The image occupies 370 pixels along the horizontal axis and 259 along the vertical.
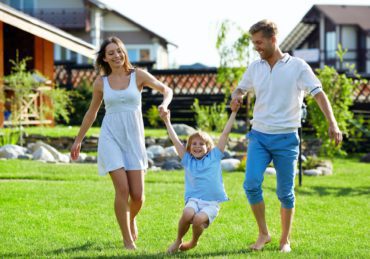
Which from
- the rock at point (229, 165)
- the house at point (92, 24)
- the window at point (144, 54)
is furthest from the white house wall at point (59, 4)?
the rock at point (229, 165)

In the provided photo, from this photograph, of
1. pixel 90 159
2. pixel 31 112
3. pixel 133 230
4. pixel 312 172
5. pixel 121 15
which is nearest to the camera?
pixel 133 230

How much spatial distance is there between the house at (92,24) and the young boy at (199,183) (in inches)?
1486

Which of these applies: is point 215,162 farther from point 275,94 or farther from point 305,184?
point 305,184

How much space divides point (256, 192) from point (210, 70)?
59.1 feet

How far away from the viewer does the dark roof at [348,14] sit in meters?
49.5

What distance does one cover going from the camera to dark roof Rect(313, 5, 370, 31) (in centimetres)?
4953

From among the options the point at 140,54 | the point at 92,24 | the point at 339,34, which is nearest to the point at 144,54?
the point at 140,54

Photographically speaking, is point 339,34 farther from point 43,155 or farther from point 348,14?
point 43,155

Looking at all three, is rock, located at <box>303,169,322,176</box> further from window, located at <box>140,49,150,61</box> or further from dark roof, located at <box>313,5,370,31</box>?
dark roof, located at <box>313,5,370,31</box>

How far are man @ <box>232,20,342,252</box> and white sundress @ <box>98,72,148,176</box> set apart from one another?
0.83 m

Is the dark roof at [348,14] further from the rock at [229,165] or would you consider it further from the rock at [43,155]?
the rock at [43,155]

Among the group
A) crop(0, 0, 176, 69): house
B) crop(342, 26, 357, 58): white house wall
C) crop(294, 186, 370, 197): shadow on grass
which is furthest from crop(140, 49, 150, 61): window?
crop(294, 186, 370, 197): shadow on grass

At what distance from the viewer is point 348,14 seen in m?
50.6

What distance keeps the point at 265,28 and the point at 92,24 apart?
39.9m
